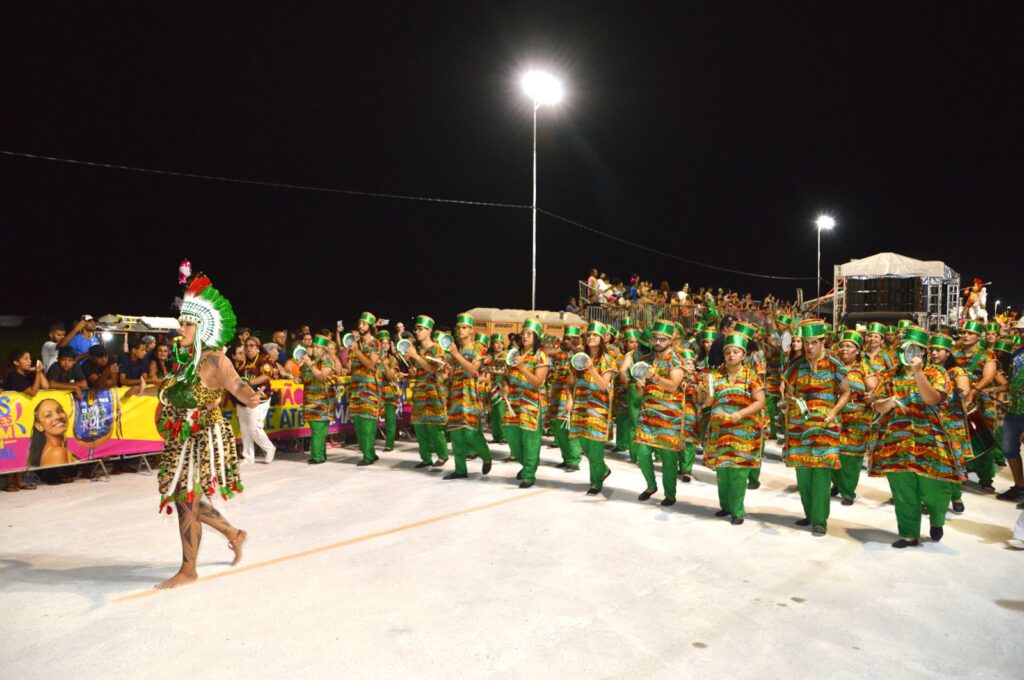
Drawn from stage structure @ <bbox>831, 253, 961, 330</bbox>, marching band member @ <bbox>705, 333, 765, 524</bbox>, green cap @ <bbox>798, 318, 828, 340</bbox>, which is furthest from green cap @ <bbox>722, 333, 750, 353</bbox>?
stage structure @ <bbox>831, 253, 961, 330</bbox>

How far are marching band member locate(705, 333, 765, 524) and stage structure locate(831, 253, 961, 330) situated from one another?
1897 centimetres

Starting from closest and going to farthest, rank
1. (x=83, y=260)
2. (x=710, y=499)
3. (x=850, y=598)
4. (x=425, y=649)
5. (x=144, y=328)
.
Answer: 1. (x=425, y=649)
2. (x=850, y=598)
3. (x=710, y=499)
4. (x=144, y=328)
5. (x=83, y=260)

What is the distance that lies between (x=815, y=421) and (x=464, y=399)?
4.16 m

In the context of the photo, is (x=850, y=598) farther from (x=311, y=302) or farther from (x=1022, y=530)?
(x=311, y=302)

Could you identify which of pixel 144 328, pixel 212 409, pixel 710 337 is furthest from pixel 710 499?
pixel 144 328

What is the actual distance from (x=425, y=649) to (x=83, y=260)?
102ft

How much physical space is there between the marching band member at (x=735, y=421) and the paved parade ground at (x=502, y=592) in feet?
1.76

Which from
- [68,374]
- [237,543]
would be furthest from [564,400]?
[68,374]

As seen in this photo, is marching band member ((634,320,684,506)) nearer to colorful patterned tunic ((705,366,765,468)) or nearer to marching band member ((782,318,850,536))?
colorful patterned tunic ((705,366,765,468))

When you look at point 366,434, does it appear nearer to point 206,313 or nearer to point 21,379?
point 21,379

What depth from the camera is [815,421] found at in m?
6.13

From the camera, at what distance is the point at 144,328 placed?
19.3m

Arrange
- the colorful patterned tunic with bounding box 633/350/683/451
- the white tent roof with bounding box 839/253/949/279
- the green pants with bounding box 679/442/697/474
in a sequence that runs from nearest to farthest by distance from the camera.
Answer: the colorful patterned tunic with bounding box 633/350/683/451
the green pants with bounding box 679/442/697/474
the white tent roof with bounding box 839/253/949/279

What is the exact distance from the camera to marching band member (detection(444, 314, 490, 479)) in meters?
8.58
